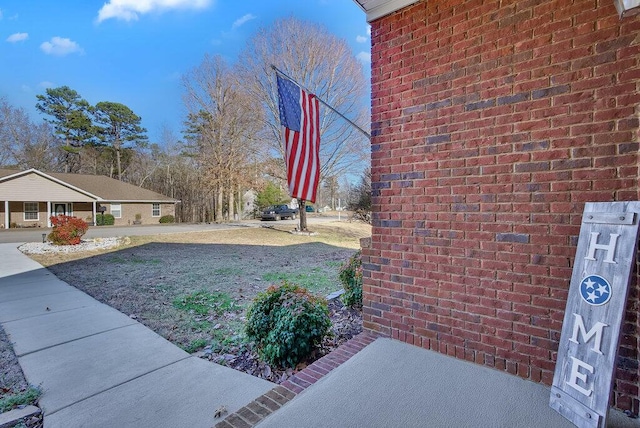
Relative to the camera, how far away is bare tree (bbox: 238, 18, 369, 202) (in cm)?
1638

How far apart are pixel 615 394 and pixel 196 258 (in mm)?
9877

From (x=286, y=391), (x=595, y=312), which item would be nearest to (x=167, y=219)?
→ (x=286, y=391)

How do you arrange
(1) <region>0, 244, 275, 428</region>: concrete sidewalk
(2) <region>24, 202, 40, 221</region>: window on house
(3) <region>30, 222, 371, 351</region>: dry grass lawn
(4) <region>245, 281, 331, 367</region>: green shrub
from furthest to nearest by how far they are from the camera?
1. (2) <region>24, 202, 40, 221</region>: window on house
2. (3) <region>30, 222, 371, 351</region>: dry grass lawn
3. (4) <region>245, 281, 331, 367</region>: green shrub
4. (1) <region>0, 244, 275, 428</region>: concrete sidewalk

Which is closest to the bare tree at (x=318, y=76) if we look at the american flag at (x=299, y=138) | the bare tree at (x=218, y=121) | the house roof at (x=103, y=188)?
the bare tree at (x=218, y=121)

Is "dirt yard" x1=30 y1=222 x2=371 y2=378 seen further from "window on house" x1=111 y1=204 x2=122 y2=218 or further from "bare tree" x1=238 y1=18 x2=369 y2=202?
"window on house" x1=111 y1=204 x2=122 y2=218

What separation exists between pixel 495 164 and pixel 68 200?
1107 inches

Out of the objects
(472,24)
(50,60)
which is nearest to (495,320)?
(472,24)

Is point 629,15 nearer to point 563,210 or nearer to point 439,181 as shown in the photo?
point 563,210

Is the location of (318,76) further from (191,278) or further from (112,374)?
(112,374)

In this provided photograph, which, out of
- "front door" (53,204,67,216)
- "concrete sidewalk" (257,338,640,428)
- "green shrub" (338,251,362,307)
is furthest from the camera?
"front door" (53,204,67,216)

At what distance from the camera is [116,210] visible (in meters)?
25.9

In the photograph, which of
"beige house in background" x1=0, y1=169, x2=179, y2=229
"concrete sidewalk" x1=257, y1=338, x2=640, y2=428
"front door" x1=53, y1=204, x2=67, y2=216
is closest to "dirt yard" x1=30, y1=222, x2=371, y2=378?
"concrete sidewalk" x1=257, y1=338, x2=640, y2=428

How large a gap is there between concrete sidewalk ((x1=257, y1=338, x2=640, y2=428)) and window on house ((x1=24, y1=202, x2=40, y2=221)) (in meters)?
28.7

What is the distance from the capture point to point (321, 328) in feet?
10.4
